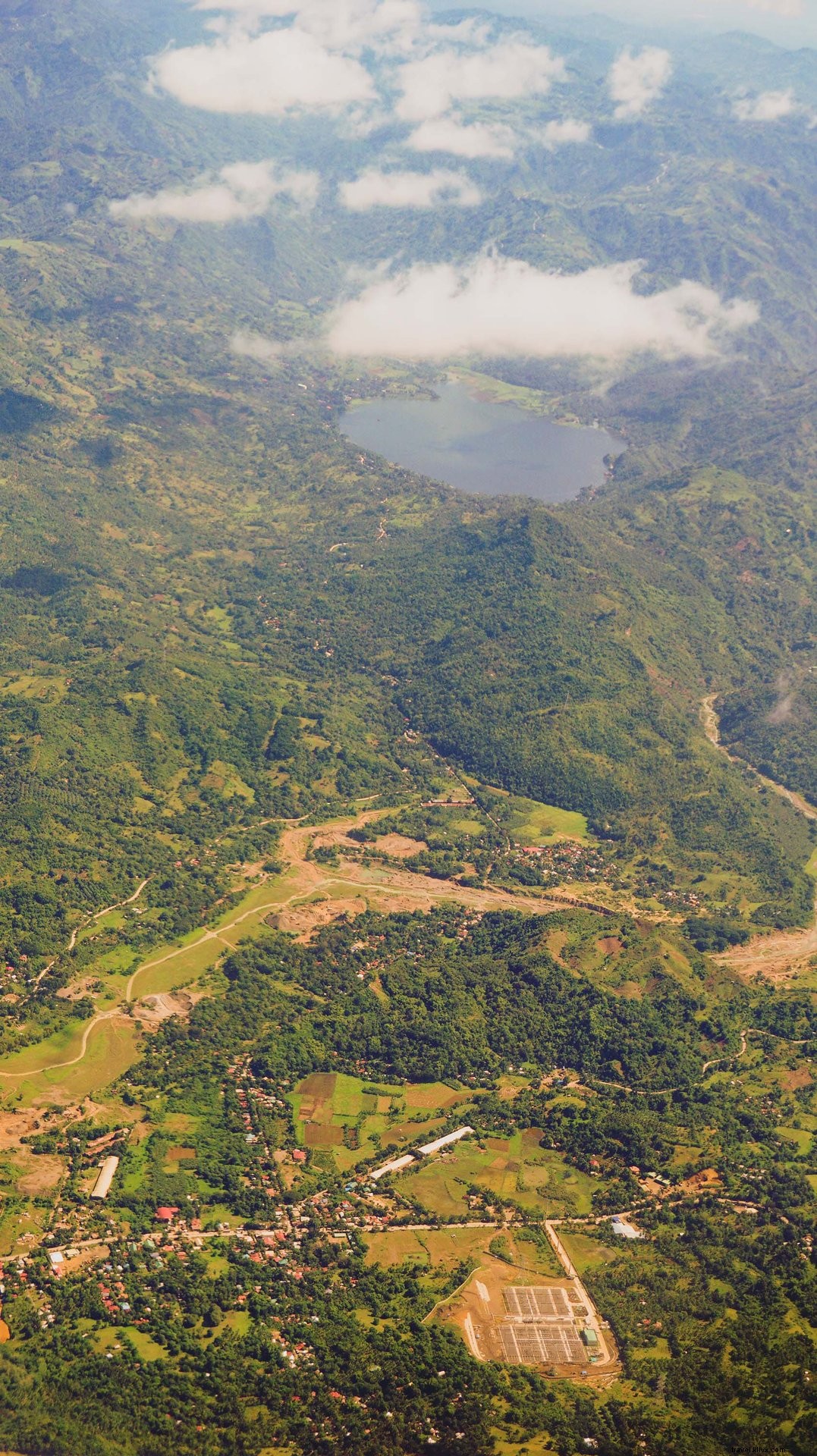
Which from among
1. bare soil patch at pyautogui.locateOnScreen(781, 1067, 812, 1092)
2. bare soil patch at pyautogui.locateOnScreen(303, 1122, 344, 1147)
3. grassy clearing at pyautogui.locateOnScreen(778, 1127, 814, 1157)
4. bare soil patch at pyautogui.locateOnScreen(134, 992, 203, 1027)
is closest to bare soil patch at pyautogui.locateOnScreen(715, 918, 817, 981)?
bare soil patch at pyautogui.locateOnScreen(781, 1067, 812, 1092)

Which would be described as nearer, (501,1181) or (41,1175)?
(41,1175)

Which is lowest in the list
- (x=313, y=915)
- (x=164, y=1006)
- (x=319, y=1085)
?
(x=313, y=915)

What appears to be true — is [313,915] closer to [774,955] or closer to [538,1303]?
[774,955]

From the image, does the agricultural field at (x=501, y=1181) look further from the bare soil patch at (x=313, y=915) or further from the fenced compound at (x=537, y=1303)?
the bare soil patch at (x=313, y=915)

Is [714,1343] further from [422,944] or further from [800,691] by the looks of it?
[800,691]

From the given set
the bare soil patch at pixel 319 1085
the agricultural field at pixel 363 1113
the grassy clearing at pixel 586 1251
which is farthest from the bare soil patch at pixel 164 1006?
the grassy clearing at pixel 586 1251

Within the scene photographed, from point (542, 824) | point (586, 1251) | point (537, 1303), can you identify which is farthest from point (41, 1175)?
point (542, 824)
